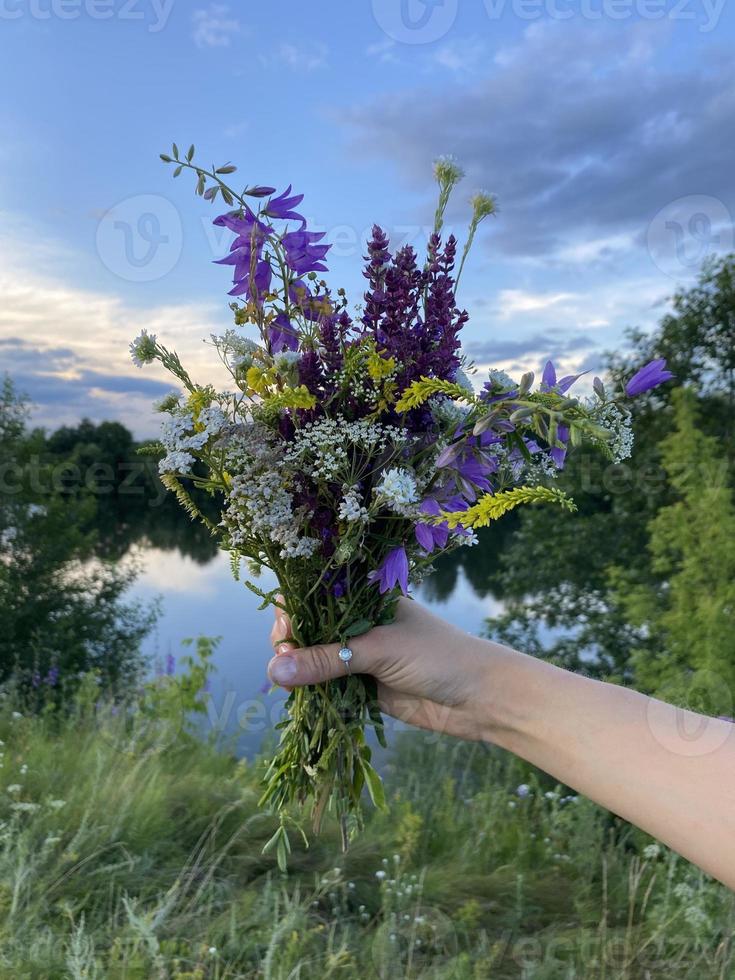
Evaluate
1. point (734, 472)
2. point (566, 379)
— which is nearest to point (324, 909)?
point (566, 379)

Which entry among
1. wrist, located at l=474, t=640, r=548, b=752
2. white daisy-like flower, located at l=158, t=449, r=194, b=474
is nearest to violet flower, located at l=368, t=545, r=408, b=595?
wrist, located at l=474, t=640, r=548, b=752

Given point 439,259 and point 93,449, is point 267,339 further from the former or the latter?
point 93,449

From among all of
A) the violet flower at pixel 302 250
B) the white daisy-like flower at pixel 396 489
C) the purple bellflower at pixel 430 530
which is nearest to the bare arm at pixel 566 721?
the purple bellflower at pixel 430 530

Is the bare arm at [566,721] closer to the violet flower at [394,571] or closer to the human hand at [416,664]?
the human hand at [416,664]

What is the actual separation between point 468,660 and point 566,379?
2.47 feet

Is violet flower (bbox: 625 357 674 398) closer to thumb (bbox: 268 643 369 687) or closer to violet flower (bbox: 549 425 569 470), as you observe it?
violet flower (bbox: 549 425 569 470)

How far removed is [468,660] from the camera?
76.7 inches

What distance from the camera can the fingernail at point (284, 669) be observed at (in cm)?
184

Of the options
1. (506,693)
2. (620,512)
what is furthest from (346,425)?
(620,512)

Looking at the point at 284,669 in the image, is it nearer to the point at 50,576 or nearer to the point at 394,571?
the point at 394,571

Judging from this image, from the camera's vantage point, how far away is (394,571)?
67.6 inches

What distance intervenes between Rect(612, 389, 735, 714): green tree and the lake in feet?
7.96

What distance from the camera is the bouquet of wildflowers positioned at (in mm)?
1601

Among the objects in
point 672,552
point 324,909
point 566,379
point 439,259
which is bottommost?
point 324,909
